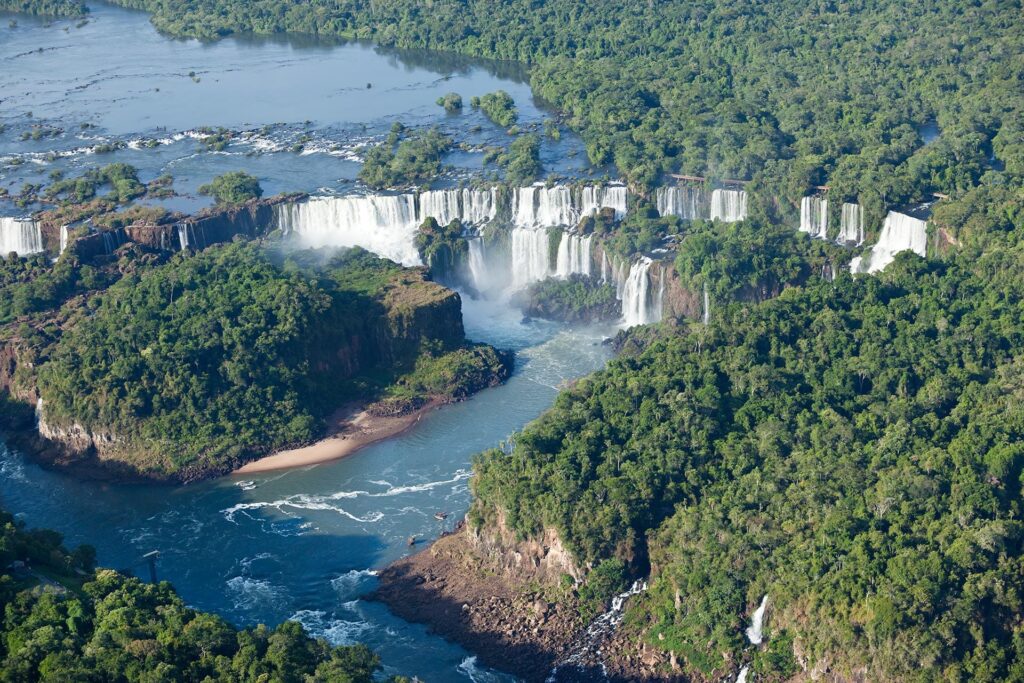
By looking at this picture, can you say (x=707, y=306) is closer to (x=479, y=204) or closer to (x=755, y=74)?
(x=479, y=204)

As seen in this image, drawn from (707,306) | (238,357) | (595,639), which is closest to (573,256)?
(707,306)

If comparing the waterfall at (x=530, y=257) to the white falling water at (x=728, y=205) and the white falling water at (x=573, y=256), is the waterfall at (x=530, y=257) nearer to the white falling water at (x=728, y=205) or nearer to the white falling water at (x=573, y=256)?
the white falling water at (x=573, y=256)

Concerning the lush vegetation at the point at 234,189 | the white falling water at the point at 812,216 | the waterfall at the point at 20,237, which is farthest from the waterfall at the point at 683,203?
the waterfall at the point at 20,237

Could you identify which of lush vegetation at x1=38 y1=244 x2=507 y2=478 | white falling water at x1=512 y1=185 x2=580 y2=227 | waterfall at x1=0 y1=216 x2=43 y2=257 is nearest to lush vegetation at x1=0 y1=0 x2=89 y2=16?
waterfall at x1=0 y1=216 x2=43 y2=257

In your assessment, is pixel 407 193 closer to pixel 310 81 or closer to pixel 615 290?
pixel 615 290

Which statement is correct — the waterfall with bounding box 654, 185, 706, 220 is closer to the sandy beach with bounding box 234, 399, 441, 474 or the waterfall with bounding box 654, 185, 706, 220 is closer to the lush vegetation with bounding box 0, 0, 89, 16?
the sandy beach with bounding box 234, 399, 441, 474

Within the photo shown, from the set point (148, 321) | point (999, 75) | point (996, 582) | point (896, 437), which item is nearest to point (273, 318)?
point (148, 321)
